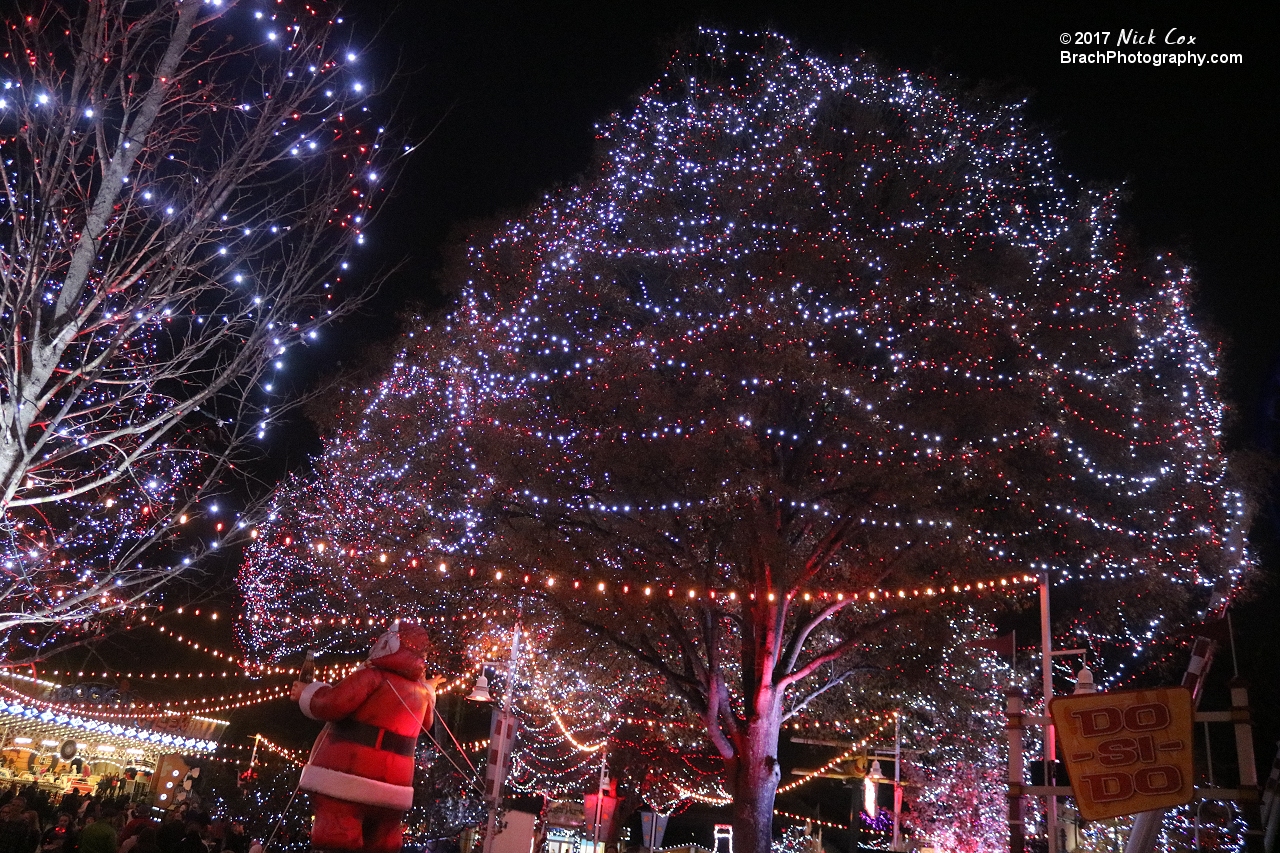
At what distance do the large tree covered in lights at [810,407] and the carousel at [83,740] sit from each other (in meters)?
8.89

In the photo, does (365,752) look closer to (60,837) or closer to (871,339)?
(871,339)

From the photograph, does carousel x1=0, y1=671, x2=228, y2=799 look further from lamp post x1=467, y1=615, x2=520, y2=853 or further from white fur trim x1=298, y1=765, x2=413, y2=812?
white fur trim x1=298, y1=765, x2=413, y2=812

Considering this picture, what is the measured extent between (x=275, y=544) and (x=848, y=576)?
1498cm

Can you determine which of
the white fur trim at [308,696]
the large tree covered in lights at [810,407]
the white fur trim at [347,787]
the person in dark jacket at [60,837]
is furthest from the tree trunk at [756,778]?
the person in dark jacket at [60,837]

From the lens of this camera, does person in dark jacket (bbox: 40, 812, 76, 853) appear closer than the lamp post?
No

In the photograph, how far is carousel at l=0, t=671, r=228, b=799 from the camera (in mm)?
16500

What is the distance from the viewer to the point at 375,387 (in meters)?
16.3

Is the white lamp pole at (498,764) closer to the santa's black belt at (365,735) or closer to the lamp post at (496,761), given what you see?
the lamp post at (496,761)

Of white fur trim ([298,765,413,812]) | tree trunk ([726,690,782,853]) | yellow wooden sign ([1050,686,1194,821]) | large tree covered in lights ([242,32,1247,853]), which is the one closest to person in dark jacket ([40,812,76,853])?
large tree covered in lights ([242,32,1247,853])

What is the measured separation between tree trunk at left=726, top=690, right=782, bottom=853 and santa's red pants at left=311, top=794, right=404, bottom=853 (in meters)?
6.14

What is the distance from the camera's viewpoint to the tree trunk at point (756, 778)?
34.5ft

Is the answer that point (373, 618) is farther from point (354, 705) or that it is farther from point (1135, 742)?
point (1135, 742)

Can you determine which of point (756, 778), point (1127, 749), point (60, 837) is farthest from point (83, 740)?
point (1127, 749)

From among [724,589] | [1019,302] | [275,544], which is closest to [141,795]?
[275,544]
